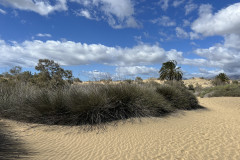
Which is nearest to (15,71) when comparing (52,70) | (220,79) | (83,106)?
(52,70)

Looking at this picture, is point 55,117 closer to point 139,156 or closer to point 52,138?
point 52,138

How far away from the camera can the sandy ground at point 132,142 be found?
3.91m

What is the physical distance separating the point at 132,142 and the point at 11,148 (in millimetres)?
3129

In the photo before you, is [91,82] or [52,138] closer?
[52,138]

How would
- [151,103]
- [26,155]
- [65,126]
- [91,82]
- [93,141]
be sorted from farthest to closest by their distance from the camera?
[91,82], [151,103], [65,126], [93,141], [26,155]

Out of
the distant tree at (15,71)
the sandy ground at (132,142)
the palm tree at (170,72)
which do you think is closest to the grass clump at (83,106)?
the sandy ground at (132,142)

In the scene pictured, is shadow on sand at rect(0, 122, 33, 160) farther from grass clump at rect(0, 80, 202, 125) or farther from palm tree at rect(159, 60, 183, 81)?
palm tree at rect(159, 60, 183, 81)

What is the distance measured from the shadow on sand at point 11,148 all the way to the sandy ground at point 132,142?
4.0 inches

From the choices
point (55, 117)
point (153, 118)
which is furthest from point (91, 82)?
point (153, 118)

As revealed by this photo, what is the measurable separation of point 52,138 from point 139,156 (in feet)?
9.20

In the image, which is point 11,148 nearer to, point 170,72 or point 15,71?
point 15,71

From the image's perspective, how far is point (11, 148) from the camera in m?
3.98

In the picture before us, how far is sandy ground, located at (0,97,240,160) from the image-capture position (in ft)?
12.8

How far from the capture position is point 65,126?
6.01 meters
